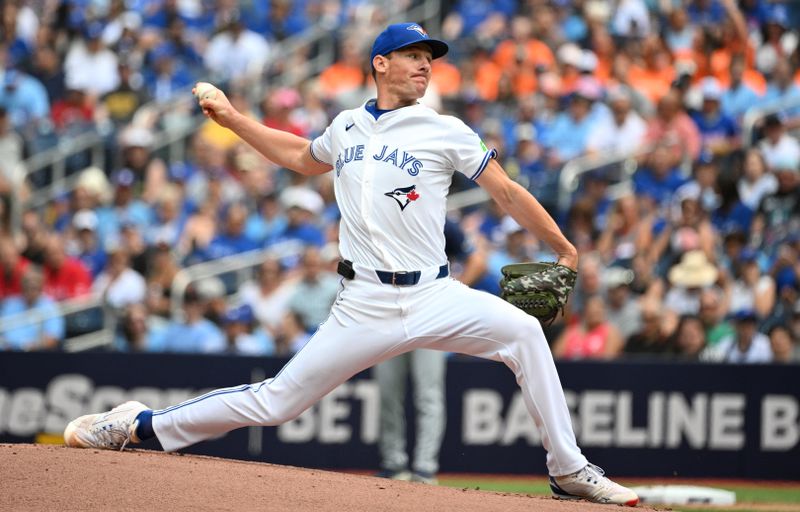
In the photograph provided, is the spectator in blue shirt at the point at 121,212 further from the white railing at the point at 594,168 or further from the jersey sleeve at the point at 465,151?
the jersey sleeve at the point at 465,151

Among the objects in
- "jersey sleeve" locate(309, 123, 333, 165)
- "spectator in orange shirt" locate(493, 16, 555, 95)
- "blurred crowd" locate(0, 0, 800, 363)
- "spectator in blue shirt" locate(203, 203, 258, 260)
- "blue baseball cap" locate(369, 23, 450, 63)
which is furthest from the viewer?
"spectator in orange shirt" locate(493, 16, 555, 95)

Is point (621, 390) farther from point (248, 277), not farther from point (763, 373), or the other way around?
point (248, 277)

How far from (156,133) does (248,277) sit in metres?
2.64

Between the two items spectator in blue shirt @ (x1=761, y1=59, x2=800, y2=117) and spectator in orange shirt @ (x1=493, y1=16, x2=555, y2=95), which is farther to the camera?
spectator in orange shirt @ (x1=493, y1=16, x2=555, y2=95)

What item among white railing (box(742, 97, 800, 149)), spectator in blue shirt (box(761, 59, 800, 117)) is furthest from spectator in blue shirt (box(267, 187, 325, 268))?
spectator in blue shirt (box(761, 59, 800, 117))

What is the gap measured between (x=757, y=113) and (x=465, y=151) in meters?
9.25

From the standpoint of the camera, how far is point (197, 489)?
232 inches

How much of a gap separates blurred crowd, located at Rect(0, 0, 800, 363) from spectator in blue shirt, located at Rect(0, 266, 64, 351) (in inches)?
1.0

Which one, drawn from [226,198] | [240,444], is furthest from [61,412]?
[226,198]

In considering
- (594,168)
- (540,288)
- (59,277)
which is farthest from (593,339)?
(540,288)

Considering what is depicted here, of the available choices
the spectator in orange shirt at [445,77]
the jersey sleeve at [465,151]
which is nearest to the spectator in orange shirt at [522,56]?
the spectator in orange shirt at [445,77]

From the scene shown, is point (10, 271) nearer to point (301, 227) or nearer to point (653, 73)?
point (301, 227)

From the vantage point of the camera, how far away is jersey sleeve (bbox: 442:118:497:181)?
5.93 m

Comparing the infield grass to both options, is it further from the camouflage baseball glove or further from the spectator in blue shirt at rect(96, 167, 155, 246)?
the spectator in blue shirt at rect(96, 167, 155, 246)
